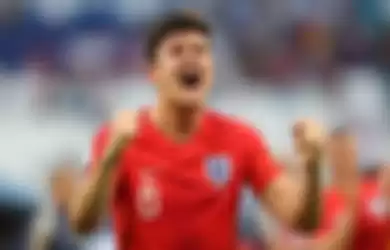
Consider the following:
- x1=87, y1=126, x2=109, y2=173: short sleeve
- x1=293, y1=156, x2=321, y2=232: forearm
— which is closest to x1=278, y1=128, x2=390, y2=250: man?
x1=293, y1=156, x2=321, y2=232: forearm

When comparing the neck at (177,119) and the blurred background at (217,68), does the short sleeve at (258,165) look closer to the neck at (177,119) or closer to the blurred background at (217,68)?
the neck at (177,119)

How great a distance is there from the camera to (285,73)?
7.46m

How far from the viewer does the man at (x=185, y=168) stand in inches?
141

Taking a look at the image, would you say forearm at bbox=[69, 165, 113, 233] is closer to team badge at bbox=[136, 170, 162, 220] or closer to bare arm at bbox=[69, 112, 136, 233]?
bare arm at bbox=[69, 112, 136, 233]

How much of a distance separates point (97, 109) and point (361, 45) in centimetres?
150

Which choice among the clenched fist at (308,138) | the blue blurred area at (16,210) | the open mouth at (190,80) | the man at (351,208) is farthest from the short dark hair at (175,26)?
the blue blurred area at (16,210)

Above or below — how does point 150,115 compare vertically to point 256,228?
above

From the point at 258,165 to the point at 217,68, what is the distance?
3576mm

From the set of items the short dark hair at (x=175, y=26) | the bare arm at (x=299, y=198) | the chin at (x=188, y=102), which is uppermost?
the short dark hair at (x=175, y=26)

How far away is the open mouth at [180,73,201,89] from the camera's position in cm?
363

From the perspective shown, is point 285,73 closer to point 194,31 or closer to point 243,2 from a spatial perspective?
point 243,2

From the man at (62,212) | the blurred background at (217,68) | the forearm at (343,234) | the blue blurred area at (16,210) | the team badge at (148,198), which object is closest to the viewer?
the team badge at (148,198)

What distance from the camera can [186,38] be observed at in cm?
369

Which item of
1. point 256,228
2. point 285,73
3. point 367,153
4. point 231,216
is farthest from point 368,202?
point 285,73
